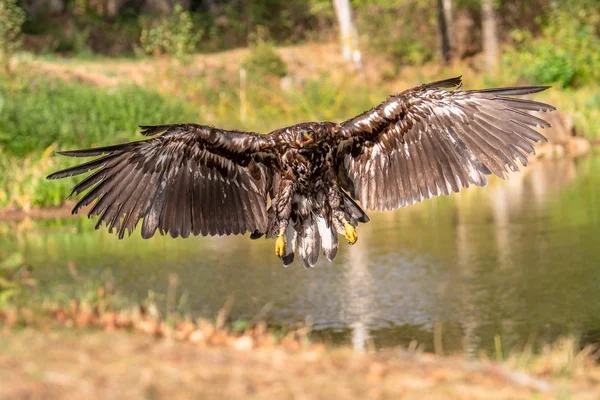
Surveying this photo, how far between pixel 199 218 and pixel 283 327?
118cm

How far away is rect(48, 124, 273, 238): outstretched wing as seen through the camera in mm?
8070

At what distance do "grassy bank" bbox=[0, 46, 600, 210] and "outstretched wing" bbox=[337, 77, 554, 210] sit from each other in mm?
8759

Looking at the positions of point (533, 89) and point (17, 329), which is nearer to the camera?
point (17, 329)

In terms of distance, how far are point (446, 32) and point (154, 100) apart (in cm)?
1951

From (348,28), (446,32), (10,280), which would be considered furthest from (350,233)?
(446,32)

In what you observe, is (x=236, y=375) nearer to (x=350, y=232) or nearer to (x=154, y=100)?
(x=350, y=232)

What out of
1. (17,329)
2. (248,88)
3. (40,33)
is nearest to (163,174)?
(17,329)

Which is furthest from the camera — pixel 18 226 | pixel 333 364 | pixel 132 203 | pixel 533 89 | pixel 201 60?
pixel 201 60

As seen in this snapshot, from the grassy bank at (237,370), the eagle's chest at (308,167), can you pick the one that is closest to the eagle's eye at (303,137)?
the eagle's chest at (308,167)

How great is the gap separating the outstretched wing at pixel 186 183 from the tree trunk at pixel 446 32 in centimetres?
2914

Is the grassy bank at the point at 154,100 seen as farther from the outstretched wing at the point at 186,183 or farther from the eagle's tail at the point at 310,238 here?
the eagle's tail at the point at 310,238

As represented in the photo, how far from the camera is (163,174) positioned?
829cm

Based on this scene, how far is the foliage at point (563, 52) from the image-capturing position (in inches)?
1262

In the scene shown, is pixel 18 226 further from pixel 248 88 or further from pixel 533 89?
pixel 248 88
